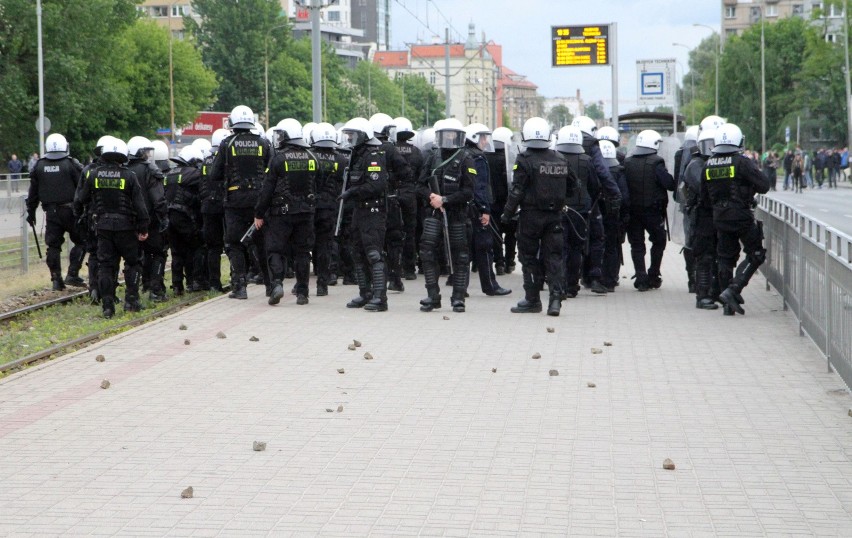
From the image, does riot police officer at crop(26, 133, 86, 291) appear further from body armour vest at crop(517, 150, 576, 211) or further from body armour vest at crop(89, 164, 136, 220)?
body armour vest at crop(517, 150, 576, 211)

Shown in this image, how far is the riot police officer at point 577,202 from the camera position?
1491cm

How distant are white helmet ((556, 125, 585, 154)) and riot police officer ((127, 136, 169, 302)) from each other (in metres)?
4.48

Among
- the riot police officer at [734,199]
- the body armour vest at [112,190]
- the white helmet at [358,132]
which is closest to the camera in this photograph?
the riot police officer at [734,199]

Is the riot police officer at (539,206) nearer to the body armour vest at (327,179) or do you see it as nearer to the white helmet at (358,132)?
the white helmet at (358,132)

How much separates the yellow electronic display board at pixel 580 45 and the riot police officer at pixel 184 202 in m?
18.7

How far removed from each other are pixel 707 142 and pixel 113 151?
6.31m

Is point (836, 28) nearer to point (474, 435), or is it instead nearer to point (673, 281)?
point (673, 281)

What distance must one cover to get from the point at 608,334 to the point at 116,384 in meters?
4.79

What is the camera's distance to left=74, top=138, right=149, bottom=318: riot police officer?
1373 cm

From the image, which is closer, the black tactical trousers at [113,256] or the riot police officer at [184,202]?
the black tactical trousers at [113,256]

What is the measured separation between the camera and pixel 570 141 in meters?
14.8

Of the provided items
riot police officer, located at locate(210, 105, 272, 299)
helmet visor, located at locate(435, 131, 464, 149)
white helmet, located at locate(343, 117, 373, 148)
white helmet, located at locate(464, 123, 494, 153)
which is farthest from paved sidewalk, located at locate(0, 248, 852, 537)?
white helmet, located at locate(464, 123, 494, 153)

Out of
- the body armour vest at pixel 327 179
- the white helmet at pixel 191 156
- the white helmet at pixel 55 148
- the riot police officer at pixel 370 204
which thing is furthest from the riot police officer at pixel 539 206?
the white helmet at pixel 55 148

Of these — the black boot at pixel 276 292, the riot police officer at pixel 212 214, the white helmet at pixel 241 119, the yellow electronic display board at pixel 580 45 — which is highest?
the yellow electronic display board at pixel 580 45
